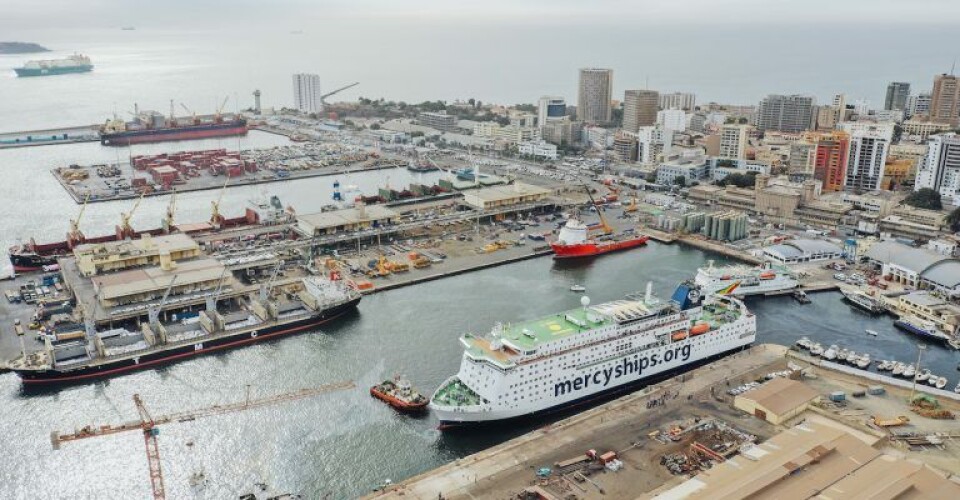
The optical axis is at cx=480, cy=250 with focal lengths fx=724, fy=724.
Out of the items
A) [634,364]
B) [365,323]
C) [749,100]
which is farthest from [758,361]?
[749,100]

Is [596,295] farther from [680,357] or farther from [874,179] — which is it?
[874,179]

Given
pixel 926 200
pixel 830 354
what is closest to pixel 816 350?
pixel 830 354

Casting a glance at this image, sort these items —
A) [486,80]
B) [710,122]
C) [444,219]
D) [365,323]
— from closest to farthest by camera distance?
[365,323] < [444,219] < [710,122] < [486,80]

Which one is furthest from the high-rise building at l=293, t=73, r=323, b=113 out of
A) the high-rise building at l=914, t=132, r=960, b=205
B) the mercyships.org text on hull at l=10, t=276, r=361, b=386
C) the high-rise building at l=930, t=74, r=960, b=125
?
the high-rise building at l=930, t=74, r=960, b=125

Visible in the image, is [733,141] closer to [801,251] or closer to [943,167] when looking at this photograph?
[943,167]

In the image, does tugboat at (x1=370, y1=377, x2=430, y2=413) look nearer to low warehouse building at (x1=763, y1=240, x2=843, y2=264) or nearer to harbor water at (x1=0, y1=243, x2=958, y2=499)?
harbor water at (x1=0, y1=243, x2=958, y2=499)
